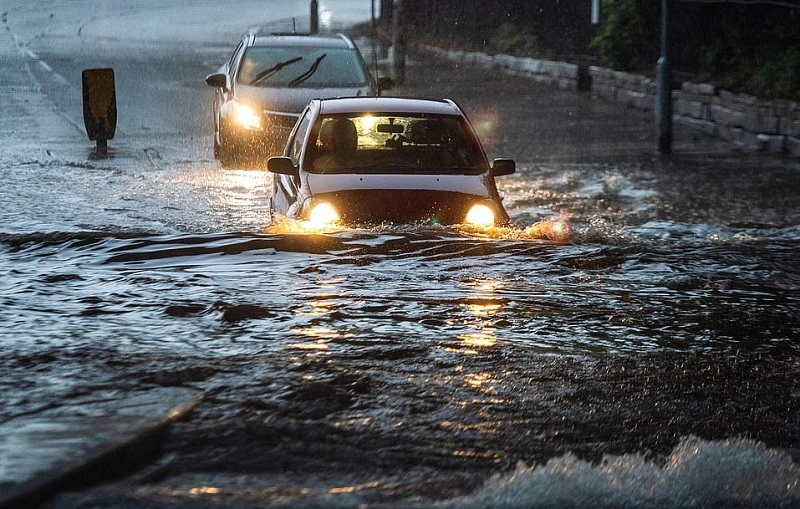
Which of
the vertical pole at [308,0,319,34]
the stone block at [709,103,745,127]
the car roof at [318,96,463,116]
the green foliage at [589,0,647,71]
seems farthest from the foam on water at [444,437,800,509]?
the vertical pole at [308,0,319,34]

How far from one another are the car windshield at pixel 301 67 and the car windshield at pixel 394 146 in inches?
256

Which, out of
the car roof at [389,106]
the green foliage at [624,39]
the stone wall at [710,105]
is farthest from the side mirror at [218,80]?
the green foliage at [624,39]

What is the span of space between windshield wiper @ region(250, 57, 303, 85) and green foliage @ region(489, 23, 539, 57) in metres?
17.9

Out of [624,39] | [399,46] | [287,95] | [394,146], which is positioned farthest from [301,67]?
[399,46]

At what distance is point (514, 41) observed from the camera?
37.2m

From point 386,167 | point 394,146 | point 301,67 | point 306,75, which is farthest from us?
point 301,67

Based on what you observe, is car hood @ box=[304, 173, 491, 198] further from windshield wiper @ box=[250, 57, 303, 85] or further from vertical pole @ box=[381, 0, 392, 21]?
vertical pole @ box=[381, 0, 392, 21]

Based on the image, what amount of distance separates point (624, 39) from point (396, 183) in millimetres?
17677

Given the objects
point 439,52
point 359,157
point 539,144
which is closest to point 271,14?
point 439,52

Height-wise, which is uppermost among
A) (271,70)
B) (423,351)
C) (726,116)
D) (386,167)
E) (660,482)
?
(271,70)

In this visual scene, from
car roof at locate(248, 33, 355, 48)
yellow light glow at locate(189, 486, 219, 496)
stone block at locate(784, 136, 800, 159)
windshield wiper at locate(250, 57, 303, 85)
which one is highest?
car roof at locate(248, 33, 355, 48)

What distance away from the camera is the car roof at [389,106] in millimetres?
11359

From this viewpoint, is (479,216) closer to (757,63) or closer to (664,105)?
(664,105)

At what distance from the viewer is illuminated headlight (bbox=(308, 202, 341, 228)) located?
407 inches
